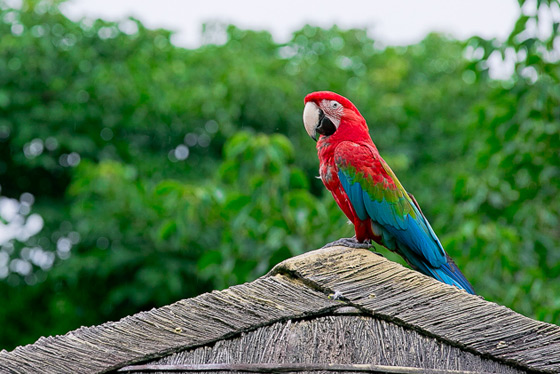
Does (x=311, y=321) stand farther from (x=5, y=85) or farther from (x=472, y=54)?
(x=5, y=85)

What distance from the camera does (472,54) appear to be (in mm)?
4211

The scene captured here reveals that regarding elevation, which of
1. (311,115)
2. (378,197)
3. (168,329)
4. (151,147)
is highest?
(151,147)

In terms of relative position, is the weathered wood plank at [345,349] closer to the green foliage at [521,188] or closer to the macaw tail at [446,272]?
the macaw tail at [446,272]

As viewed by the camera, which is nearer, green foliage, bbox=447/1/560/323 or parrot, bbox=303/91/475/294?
parrot, bbox=303/91/475/294

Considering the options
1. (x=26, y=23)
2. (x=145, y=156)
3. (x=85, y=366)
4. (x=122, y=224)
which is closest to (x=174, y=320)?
(x=85, y=366)

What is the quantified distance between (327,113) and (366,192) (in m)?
0.37

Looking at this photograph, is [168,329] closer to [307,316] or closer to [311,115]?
[307,316]

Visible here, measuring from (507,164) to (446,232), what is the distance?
1249 mm

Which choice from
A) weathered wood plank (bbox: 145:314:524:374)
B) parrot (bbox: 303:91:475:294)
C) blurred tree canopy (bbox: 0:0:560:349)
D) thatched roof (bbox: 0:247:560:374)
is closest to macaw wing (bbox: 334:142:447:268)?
parrot (bbox: 303:91:475:294)

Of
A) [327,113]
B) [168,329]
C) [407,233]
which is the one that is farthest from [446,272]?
[168,329]

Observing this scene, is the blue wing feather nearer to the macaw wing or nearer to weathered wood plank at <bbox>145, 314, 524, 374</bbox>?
the macaw wing

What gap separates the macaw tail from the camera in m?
2.49

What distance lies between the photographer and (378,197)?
8.96 feet

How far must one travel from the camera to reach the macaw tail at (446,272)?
2.49 metres
